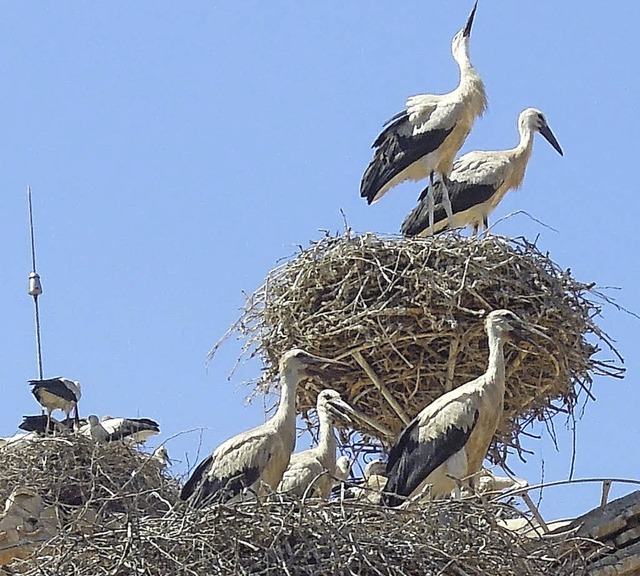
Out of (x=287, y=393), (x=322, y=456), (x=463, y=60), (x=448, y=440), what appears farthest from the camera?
(x=463, y=60)

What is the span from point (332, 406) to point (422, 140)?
2.24m

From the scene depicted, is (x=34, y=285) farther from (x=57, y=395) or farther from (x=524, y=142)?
(x=524, y=142)

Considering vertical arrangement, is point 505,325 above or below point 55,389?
below

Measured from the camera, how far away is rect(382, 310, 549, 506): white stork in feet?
32.3

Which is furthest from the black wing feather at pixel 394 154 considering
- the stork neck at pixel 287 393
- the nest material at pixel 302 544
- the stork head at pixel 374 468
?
the nest material at pixel 302 544

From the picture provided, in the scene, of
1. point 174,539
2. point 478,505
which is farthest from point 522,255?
point 174,539

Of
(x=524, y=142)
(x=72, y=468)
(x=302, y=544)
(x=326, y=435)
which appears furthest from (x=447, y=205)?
(x=302, y=544)

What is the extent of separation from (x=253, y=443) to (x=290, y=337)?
98 centimetres

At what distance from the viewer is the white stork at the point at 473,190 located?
490 inches

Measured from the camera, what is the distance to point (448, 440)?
9859 millimetres

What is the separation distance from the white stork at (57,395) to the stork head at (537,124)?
392cm

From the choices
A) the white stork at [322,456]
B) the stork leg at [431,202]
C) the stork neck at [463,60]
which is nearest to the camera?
the white stork at [322,456]

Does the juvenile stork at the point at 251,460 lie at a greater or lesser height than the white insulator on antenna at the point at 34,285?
lesser

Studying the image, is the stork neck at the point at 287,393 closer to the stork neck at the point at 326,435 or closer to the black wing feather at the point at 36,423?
the stork neck at the point at 326,435
